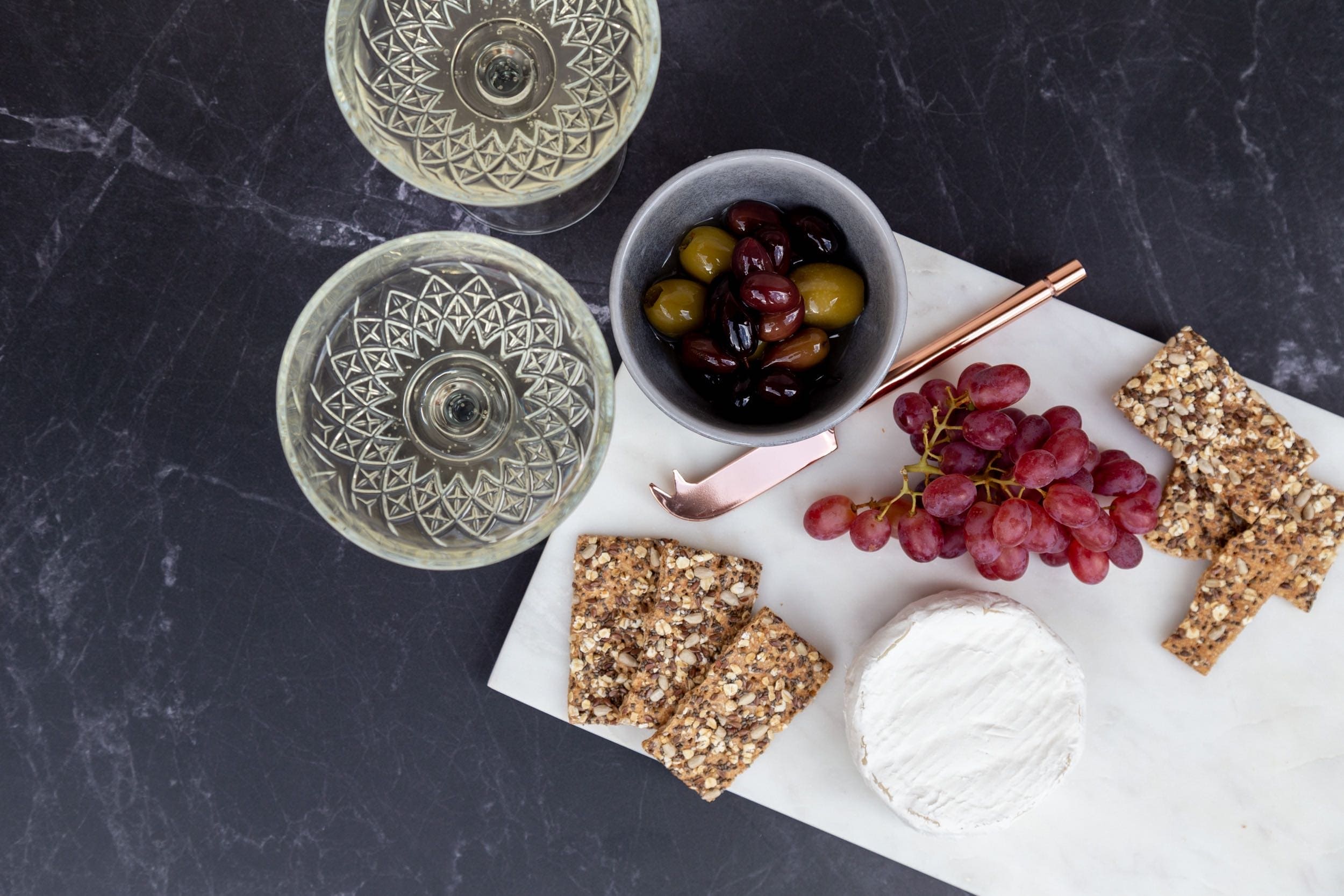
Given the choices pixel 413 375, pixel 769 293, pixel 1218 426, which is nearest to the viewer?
pixel 769 293

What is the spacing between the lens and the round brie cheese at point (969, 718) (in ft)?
3.24

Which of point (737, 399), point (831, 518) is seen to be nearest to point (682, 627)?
point (831, 518)

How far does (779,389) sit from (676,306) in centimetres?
13

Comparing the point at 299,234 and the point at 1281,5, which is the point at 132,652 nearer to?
the point at 299,234

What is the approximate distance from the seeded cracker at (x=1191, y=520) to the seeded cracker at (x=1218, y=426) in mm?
16

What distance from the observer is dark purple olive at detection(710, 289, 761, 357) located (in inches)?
31.9

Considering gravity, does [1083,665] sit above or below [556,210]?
below

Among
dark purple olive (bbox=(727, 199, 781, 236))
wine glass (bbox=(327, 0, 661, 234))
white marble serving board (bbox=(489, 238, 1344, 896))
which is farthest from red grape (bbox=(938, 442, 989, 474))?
wine glass (bbox=(327, 0, 661, 234))

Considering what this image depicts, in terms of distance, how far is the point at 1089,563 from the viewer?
99 cm

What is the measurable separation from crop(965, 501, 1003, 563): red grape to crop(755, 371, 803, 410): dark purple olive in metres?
0.26

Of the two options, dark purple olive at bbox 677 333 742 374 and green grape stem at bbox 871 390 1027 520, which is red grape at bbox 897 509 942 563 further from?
dark purple olive at bbox 677 333 742 374

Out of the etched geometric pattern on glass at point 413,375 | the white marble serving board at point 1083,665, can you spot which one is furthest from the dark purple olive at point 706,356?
the white marble serving board at point 1083,665

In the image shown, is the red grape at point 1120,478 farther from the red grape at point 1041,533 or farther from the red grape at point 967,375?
the red grape at point 967,375

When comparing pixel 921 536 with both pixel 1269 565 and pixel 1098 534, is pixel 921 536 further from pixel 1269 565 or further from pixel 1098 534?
pixel 1269 565
